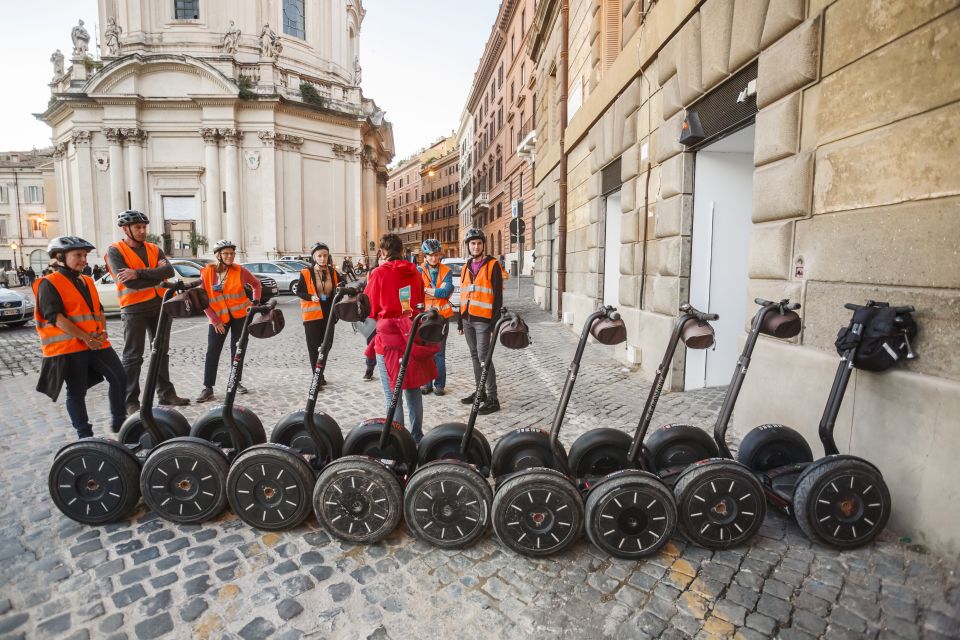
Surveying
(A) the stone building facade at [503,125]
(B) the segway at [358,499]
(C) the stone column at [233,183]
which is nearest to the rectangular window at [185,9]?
(C) the stone column at [233,183]

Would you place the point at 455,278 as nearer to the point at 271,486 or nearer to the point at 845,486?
the point at 271,486

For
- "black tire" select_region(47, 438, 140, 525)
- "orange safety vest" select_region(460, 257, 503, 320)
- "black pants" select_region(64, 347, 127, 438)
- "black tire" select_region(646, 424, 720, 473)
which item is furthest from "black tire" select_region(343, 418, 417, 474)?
"black pants" select_region(64, 347, 127, 438)

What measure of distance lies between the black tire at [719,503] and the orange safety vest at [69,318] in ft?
15.2

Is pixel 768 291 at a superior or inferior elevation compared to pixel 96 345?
superior

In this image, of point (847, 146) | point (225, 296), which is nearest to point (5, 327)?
point (225, 296)

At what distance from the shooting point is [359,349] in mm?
9852

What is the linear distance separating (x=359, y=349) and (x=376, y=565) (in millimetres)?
7214

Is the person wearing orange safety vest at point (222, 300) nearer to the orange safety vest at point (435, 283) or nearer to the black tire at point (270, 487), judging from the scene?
the orange safety vest at point (435, 283)

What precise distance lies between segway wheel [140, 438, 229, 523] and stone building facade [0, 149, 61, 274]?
68.7 metres

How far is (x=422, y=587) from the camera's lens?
2697 mm

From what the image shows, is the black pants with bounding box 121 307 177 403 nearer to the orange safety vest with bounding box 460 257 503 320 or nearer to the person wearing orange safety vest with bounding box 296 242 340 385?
the person wearing orange safety vest with bounding box 296 242 340 385

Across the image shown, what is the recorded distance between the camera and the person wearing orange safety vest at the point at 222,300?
20.0ft

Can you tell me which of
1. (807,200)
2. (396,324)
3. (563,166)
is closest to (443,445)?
(396,324)

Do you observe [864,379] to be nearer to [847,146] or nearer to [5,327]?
[847,146]
